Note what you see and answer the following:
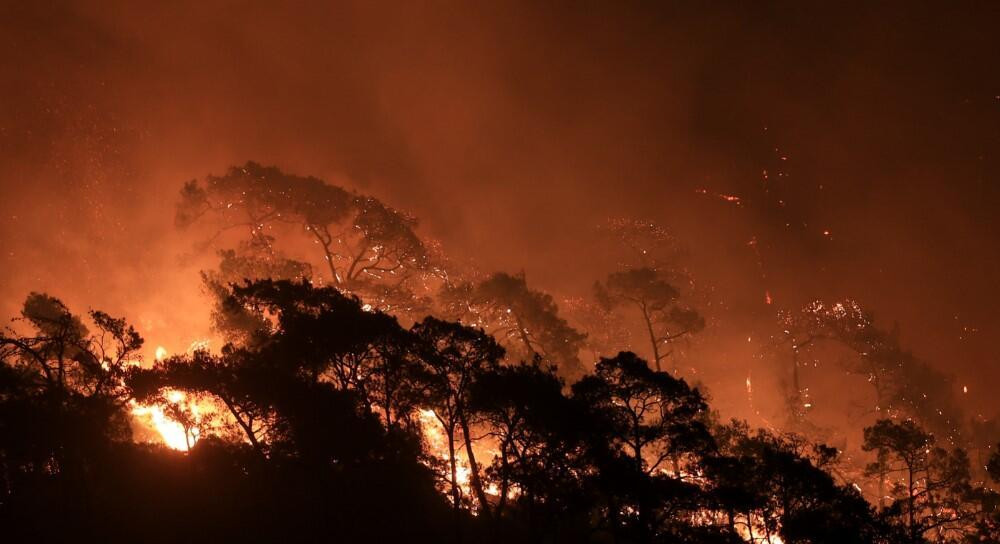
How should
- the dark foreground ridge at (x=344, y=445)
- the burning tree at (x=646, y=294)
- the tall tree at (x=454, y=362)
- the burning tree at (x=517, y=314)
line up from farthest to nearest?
the burning tree at (x=646, y=294), the burning tree at (x=517, y=314), the tall tree at (x=454, y=362), the dark foreground ridge at (x=344, y=445)

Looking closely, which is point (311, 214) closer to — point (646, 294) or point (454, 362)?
point (454, 362)

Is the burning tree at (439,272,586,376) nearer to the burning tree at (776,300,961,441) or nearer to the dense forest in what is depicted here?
the dense forest

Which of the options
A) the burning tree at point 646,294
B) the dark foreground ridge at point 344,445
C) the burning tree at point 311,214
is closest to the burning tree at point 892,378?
the burning tree at point 646,294

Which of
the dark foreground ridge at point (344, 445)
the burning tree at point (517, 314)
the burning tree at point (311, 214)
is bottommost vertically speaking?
the dark foreground ridge at point (344, 445)

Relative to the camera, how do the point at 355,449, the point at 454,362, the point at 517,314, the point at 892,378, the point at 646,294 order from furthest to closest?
the point at 892,378, the point at 646,294, the point at 517,314, the point at 454,362, the point at 355,449

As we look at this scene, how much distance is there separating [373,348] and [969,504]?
23752 mm

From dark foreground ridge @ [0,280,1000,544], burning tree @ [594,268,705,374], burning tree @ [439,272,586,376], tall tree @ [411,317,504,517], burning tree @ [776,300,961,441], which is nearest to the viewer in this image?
dark foreground ridge @ [0,280,1000,544]

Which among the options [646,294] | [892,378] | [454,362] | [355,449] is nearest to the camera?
[355,449]

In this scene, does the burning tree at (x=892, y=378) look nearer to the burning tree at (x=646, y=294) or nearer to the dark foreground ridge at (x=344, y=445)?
the burning tree at (x=646, y=294)

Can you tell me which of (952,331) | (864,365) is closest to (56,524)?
(864,365)

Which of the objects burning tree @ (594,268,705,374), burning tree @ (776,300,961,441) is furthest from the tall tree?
burning tree @ (776,300,961,441)

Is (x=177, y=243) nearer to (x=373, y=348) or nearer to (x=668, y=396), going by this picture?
(x=373, y=348)

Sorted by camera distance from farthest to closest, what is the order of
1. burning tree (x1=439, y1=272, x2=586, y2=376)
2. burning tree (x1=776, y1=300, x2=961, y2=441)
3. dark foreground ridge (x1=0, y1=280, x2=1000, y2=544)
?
burning tree (x1=776, y1=300, x2=961, y2=441)
burning tree (x1=439, y1=272, x2=586, y2=376)
dark foreground ridge (x1=0, y1=280, x2=1000, y2=544)

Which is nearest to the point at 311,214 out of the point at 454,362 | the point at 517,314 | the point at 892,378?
the point at 517,314
